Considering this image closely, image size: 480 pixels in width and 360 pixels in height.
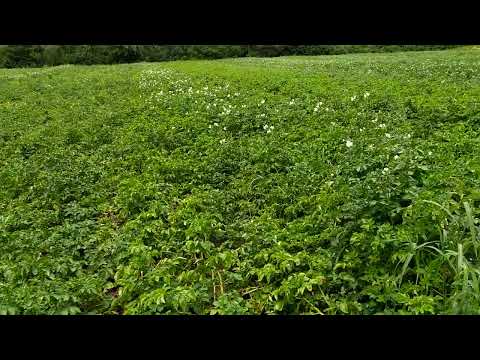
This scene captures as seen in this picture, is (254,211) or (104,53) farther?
(104,53)

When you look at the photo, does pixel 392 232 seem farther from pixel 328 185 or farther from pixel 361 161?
pixel 361 161

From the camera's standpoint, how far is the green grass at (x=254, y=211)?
345cm

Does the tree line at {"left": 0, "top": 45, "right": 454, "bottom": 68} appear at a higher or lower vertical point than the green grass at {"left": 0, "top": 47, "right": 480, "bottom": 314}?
higher

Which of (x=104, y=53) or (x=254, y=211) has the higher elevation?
(x=104, y=53)

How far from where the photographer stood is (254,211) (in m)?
5.01

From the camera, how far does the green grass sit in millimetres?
3447

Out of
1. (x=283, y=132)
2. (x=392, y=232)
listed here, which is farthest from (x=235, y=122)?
(x=392, y=232)

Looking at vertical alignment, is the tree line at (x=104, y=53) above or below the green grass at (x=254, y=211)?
above

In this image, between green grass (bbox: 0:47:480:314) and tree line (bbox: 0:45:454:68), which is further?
tree line (bbox: 0:45:454:68)

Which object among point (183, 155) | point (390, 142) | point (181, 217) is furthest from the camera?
point (183, 155)

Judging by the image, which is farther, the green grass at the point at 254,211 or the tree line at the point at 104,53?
the tree line at the point at 104,53

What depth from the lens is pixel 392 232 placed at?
3605 mm

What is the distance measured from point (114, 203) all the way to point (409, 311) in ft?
12.0
